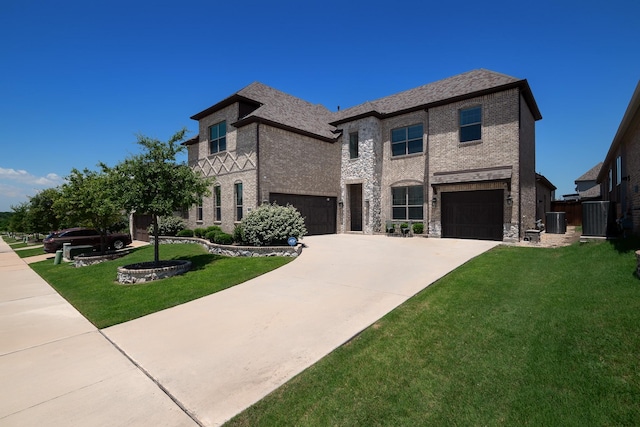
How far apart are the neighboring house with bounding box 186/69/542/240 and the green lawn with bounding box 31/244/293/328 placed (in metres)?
6.87

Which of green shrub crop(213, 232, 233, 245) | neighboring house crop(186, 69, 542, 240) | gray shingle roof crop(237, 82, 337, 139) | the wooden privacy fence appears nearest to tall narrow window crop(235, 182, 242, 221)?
neighboring house crop(186, 69, 542, 240)

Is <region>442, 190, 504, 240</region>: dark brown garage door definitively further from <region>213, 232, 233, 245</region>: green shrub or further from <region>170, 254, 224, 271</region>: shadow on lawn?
<region>170, 254, 224, 271</region>: shadow on lawn

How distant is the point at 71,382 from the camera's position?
3867 millimetres

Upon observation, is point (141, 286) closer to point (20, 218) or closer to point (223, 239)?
point (223, 239)

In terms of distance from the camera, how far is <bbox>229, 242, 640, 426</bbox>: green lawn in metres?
2.96

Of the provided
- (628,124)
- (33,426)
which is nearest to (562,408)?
(33,426)

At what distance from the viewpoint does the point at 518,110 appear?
14766 millimetres

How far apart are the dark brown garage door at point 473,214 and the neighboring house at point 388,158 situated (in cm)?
5

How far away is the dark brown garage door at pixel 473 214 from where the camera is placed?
15.5 metres

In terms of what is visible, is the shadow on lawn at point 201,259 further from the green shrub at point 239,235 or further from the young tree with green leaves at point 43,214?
the young tree with green leaves at point 43,214

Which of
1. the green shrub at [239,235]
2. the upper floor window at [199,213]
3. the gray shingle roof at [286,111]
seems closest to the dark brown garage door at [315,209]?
the green shrub at [239,235]

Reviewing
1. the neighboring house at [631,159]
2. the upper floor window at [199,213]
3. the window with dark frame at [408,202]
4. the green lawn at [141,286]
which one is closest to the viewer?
the green lawn at [141,286]

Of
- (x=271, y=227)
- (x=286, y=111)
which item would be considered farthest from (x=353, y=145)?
(x=271, y=227)

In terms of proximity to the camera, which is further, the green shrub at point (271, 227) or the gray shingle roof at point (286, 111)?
the gray shingle roof at point (286, 111)
